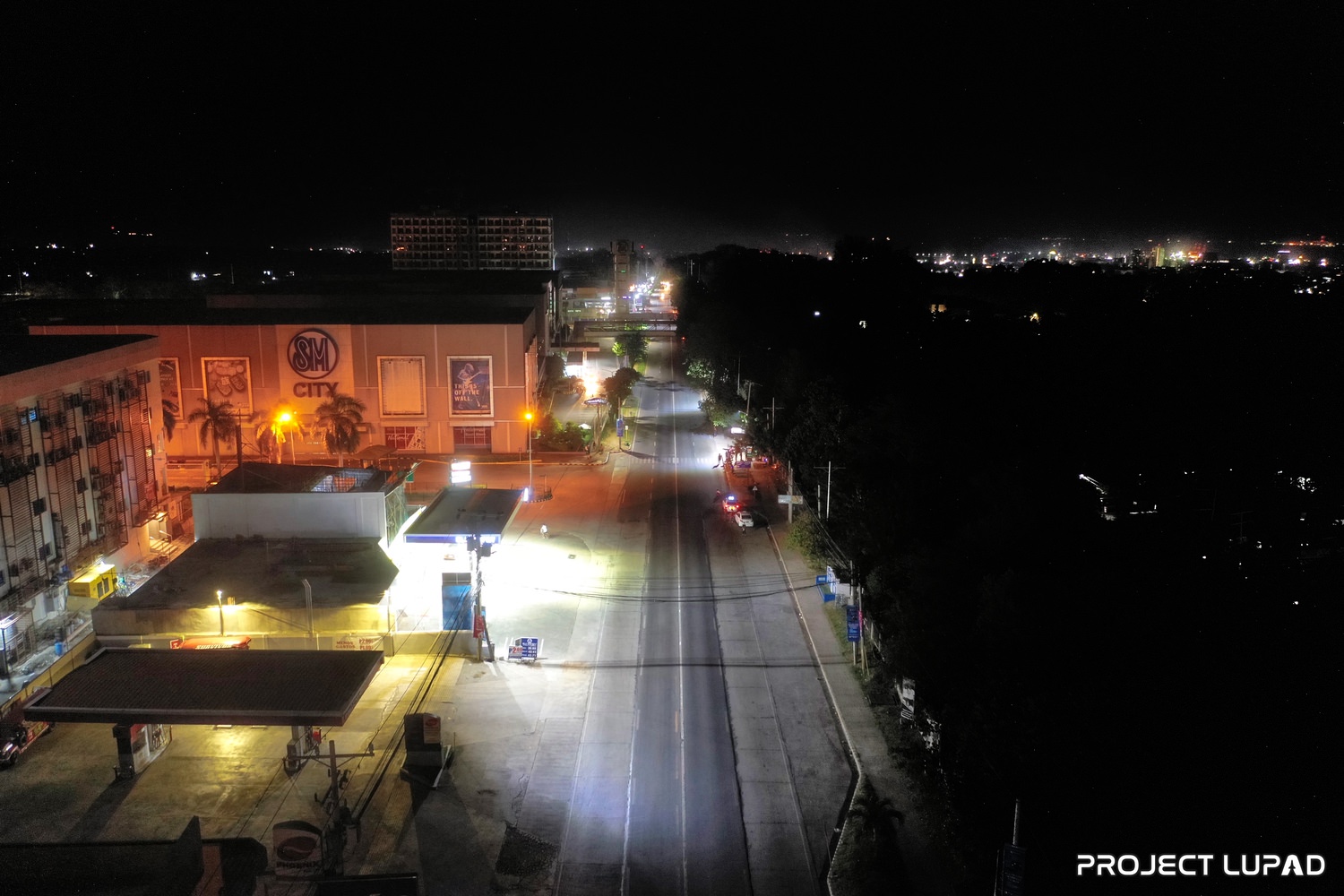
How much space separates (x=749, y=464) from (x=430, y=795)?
2843cm

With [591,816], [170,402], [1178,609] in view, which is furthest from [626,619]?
[170,402]

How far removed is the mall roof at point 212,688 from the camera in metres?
15.9

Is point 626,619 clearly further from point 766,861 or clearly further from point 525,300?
point 525,300

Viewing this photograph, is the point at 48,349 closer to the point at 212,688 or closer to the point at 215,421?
the point at 215,421

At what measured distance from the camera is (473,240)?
163 metres

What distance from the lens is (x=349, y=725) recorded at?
62.7ft

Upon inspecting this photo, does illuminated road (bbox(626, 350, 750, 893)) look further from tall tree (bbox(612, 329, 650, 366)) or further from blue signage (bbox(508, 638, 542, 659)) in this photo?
tall tree (bbox(612, 329, 650, 366))

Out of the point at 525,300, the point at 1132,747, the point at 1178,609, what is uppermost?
the point at 525,300

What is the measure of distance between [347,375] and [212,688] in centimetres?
2893

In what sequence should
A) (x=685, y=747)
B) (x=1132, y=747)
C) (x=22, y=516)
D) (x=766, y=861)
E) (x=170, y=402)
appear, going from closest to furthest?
(x=1132, y=747)
(x=766, y=861)
(x=685, y=747)
(x=22, y=516)
(x=170, y=402)

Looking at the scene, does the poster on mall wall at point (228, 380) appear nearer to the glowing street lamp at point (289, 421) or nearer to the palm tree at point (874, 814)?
the glowing street lamp at point (289, 421)

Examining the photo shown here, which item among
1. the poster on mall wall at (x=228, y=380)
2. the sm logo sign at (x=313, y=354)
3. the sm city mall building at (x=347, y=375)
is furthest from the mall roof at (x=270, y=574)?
the poster on mall wall at (x=228, y=380)

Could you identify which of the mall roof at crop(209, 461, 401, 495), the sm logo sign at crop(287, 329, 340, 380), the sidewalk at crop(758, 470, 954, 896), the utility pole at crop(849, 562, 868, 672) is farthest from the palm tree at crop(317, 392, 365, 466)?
the utility pole at crop(849, 562, 868, 672)

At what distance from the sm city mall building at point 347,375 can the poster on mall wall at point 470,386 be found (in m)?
0.04
